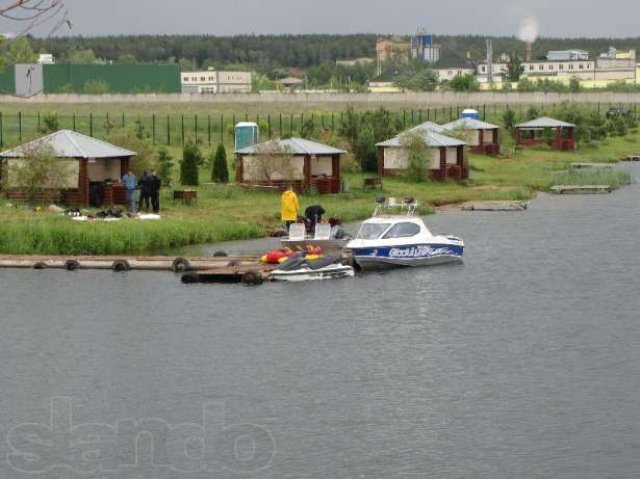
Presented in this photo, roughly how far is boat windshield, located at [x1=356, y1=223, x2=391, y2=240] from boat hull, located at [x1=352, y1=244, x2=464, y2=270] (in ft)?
1.67

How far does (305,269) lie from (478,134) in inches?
2102

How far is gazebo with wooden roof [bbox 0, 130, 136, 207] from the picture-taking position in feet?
197

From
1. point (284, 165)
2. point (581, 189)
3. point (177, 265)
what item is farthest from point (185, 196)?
point (581, 189)

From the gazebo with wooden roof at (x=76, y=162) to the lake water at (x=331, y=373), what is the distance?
1200 centimetres

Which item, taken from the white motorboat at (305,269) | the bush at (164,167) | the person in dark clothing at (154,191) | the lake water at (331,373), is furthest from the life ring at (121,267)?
the bush at (164,167)

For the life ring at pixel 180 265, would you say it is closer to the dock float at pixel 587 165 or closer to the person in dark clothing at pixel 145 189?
the person in dark clothing at pixel 145 189

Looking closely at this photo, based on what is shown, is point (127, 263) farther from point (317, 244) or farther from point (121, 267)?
point (317, 244)

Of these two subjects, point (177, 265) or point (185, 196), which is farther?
point (185, 196)

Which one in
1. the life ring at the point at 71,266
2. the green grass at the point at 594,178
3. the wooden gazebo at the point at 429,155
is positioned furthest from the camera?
the green grass at the point at 594,178

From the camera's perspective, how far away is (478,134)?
98750 mm

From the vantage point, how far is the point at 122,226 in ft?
176

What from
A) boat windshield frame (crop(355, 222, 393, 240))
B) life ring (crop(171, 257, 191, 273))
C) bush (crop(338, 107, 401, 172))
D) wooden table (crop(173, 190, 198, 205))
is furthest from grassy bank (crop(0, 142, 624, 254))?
boat windshield frame (crop(355, 222, 393, 240))

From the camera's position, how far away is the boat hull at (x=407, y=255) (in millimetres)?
48906

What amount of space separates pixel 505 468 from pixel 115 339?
14.5 m
